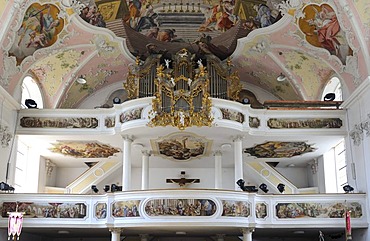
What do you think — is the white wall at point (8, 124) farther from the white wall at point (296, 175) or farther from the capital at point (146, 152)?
the white wall at point (296, 175)

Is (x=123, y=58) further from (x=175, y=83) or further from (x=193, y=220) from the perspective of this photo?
(x=193, y=220)

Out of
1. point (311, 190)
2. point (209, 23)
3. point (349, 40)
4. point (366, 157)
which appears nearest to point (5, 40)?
point (209, 23)

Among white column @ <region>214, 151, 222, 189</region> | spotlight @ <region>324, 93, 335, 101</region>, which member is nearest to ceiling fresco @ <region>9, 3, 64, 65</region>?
white column @ <region>214, 151, 222, 189</region>

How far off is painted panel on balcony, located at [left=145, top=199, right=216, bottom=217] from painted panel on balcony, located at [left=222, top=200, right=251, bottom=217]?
0.39 metres

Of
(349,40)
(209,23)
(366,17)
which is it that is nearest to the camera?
(366,17)

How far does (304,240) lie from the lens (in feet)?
71.1

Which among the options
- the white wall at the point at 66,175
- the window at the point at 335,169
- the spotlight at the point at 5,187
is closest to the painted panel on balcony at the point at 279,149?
the window at the point at 335,169

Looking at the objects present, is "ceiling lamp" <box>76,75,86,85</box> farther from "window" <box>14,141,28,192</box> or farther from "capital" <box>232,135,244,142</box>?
"capital" <box>232,135,244,142</box>

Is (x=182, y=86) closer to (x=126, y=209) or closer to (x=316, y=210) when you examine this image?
(x=126, y=209)

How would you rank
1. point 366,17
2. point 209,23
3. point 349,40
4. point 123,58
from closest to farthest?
1. point 366,17
2. point 349,40
3. point 209,23
4. point 123,58

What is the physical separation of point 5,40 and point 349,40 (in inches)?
467

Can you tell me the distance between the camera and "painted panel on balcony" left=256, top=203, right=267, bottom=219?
17341 millimetres

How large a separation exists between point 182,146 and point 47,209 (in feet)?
19.0

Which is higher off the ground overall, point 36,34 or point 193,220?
point 36,34
